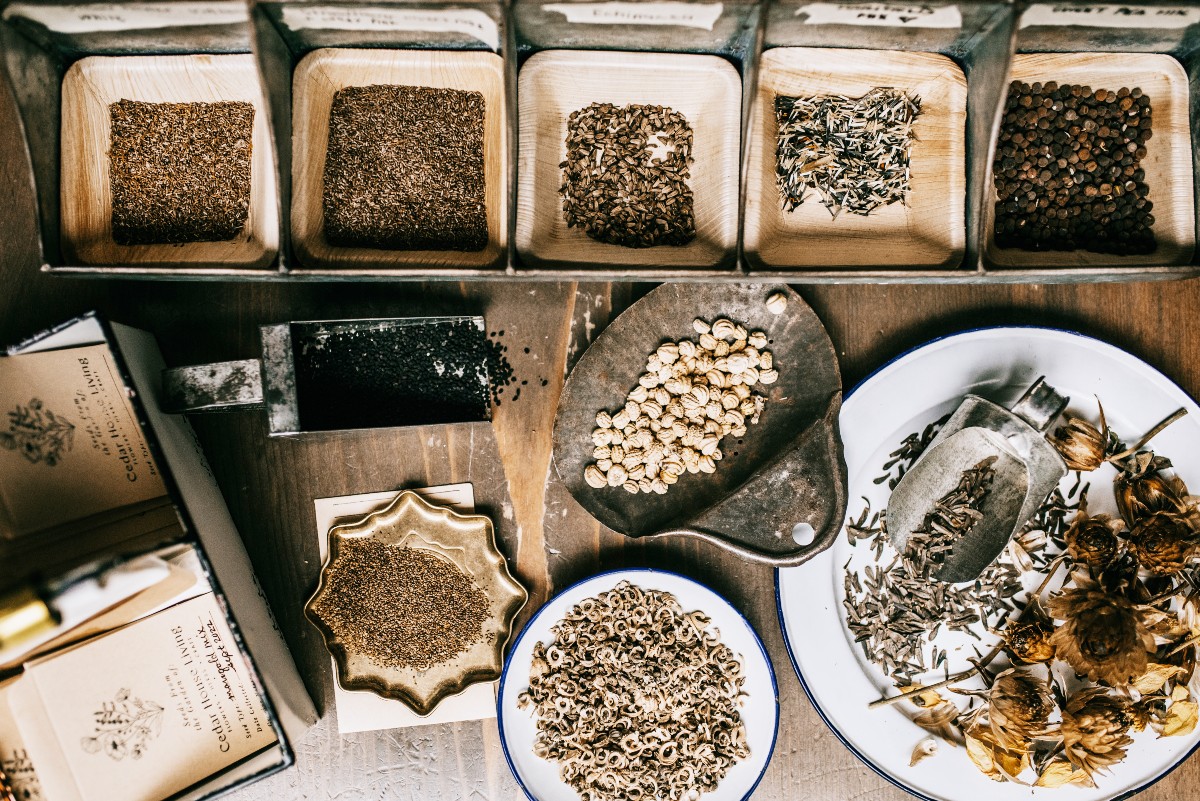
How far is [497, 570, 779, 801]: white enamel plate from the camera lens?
4.39 feet

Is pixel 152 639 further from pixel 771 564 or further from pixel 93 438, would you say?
pixel 771 564

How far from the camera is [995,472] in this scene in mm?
1294

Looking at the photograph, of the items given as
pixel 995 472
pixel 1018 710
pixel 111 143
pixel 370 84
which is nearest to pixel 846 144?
pixel 995 472

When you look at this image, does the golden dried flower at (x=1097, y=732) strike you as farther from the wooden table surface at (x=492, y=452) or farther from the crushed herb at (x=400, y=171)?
the crushed herb at (x=400, y=171)

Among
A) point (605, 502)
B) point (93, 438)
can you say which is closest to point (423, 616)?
point (605, 502)

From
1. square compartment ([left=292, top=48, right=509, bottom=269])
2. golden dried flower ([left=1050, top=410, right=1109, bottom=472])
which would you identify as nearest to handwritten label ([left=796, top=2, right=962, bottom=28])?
square compartment ([left=292, top=48, right=509, bottom=269])

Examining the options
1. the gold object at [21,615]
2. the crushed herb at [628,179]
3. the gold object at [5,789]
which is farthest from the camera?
the crushed herb at [628,179]

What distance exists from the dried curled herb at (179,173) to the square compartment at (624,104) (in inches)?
22.2

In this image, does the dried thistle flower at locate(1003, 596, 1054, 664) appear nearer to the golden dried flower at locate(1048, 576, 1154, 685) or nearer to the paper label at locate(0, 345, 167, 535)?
the golden dried flower at locate(1048, 576, 1154, 685)

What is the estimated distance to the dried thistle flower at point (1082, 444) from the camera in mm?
1278

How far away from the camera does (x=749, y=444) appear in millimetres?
1368

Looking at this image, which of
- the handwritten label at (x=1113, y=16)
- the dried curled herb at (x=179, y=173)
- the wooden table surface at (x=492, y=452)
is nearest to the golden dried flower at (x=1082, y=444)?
the wooden table surface at (x=492, y=452)

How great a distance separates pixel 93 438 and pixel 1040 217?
184cm

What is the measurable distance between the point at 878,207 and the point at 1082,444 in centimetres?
62
